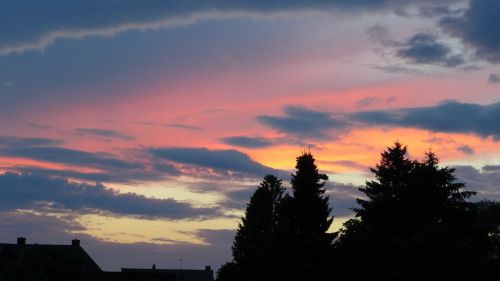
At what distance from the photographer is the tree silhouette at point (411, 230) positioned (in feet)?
186

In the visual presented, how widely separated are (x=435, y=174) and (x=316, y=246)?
A: 584 inches

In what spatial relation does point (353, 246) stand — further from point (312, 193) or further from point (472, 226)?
point (472, 226)

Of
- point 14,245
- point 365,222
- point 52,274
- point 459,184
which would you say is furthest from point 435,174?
point 14,245

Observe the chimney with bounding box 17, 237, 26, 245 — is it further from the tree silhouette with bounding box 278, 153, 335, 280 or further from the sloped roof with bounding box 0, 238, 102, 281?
the tree silhouette with bounding box 278, 153, 335, 280

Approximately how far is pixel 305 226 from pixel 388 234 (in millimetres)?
8445

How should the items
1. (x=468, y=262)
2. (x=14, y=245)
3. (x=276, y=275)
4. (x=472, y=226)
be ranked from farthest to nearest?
(x=14, y=245), (x=472, y=226), (x=276, y=275), (x=468, y=262)

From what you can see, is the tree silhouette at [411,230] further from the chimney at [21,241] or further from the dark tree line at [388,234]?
the chimney at [21,241]

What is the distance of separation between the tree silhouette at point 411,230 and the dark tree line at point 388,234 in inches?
3.2

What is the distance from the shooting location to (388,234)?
2517 inches

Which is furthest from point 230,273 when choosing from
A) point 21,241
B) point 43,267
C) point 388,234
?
point 21,241

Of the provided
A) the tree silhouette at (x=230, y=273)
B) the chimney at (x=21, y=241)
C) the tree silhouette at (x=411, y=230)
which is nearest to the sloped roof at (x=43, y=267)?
the tree silhouette at (x=230, y=273)

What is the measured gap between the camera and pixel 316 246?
57.2 m

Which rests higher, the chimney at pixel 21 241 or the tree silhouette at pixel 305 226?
the chimney at pixel 21 241

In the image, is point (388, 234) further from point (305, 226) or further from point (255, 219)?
point (255, 219)
